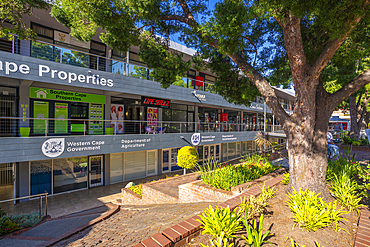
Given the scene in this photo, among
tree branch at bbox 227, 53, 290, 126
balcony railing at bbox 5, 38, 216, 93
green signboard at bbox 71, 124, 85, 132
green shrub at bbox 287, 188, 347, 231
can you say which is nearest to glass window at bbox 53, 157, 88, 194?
green signboard at bbox 71, 124, 85, 132

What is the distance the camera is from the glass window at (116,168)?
14.1 m

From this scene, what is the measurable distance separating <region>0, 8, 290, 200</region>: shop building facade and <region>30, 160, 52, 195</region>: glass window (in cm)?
5

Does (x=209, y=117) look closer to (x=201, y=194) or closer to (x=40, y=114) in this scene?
(x=40, y=114)

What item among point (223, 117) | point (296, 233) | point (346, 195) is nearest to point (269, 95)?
point (346, 195)

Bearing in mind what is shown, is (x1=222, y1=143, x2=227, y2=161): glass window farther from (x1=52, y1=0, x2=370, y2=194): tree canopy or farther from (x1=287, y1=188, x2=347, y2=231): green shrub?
(x1=287, y1=188, x2=347, y2=231): green shrub

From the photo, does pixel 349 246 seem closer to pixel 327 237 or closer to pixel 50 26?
pixel 327 237

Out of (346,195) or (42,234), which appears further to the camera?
(42,234)

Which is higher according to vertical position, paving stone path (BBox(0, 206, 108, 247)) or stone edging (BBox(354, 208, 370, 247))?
stone edging (BBox(354, 208, 370, 247))

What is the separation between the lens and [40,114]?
1111 centimetres

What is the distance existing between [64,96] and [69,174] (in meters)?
4.87

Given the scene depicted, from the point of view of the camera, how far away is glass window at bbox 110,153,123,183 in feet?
46.1

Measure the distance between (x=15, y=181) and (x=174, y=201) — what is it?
9436 millimetres

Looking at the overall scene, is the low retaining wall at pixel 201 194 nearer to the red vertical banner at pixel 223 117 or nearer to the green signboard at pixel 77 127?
the green signboard at pixel 77 127

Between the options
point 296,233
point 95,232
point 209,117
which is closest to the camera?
point 296,233
